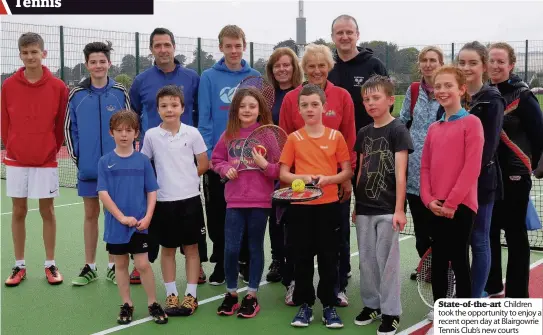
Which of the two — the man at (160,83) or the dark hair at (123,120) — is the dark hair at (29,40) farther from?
the dark hair at (123,120)

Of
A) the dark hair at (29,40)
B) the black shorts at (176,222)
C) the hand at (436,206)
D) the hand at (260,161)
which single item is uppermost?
the dark hair at (29,40)

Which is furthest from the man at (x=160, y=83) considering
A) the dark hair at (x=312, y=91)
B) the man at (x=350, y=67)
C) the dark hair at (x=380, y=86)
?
the dark hair at (x=380, y=86)

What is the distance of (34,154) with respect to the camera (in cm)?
539

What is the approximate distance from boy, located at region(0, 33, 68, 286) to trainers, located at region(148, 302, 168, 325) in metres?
1.32

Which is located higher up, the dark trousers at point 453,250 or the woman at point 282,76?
the woman at point 282,76

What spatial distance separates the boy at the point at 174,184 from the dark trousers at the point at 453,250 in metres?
1.77

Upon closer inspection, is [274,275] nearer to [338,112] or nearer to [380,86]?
[338,112]

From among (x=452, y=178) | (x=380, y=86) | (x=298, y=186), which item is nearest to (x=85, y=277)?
(x=298, y=186)

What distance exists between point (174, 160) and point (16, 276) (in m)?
2.00

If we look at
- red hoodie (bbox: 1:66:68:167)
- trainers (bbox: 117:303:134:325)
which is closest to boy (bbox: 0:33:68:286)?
red hoodie (bbox: 1:66:68:167)

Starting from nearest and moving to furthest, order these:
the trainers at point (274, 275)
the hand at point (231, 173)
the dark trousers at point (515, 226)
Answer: the dark trousers at point (515, 226) → the hand at point (231, 173) → the trainers at point (274, 275)

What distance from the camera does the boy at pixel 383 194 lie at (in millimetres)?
4121

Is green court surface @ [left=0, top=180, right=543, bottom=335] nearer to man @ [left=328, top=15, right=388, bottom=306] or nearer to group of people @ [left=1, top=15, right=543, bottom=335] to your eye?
group of people @ [left=1, top=15, right=543, bottom=335]

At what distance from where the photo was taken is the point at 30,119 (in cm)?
537
